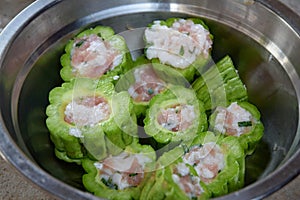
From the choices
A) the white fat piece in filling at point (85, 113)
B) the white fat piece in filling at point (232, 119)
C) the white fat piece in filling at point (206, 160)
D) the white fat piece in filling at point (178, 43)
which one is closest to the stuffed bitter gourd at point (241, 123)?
the white fat piece in filling at point (232, 119)

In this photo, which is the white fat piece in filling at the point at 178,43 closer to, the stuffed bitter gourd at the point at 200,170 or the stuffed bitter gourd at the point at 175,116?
the stuffed bitter gourd at the point at 175,116

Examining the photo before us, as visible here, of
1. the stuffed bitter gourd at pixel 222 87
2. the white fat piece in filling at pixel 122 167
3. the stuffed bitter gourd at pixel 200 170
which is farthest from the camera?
the stuffed bitter gourd at pixel 222 87

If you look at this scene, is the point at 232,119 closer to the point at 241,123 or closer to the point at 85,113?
the point at 241,123

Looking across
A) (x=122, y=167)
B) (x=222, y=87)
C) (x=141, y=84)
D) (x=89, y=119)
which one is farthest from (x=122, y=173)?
(x=222, y=87)

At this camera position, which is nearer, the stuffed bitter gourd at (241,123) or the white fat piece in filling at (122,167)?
the white fat piece in filling at (122,167)

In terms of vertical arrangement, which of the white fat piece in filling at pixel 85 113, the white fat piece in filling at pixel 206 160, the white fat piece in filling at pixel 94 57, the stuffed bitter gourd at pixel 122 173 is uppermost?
the white fat piece in filling at pixel 94 57

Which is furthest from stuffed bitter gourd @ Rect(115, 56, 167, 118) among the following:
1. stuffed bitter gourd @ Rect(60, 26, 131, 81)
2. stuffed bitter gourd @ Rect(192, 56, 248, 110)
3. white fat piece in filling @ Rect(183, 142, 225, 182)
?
white fat piece in filling @ Rect(183, 142, 225, 182)

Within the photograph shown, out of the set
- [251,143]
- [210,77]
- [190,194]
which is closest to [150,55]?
[210,77]
